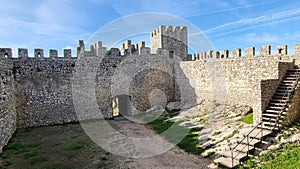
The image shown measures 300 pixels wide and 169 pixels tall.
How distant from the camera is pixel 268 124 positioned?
955 cm

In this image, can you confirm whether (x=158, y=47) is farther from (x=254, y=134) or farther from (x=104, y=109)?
(x=254, y=134)

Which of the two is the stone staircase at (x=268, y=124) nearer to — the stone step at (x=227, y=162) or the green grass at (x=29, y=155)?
the stone step at (x=227, y=162)

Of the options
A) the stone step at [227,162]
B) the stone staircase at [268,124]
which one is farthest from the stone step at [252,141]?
the stone step at [227,162]

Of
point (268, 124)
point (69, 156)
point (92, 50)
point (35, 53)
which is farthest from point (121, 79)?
point (268, 124)

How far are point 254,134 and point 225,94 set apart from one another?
626 centimetres

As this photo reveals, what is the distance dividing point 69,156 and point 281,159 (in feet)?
26.1

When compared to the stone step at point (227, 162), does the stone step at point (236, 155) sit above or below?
above

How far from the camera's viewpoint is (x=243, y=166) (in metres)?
7.60

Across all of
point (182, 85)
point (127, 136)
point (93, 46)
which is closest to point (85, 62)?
point (93, 46)

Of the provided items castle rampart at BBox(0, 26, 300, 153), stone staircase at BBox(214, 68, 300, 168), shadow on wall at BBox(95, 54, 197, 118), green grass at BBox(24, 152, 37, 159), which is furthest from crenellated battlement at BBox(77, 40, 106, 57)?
stone staircase at BBox(214, 68, 300, 168)

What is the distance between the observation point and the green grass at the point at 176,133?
395 inches

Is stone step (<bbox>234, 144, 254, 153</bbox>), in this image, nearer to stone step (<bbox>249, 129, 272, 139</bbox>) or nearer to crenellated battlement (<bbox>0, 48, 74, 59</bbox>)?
stone step (<bbox>249, 129, 272, 139</bbox>)

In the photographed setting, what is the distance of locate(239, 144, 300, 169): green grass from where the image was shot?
7095 mm

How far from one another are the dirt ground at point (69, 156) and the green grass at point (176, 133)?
1.48 feet
